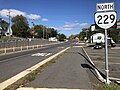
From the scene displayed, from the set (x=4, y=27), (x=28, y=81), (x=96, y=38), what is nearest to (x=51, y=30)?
(x=4, y=27)

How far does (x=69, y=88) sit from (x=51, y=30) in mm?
174597

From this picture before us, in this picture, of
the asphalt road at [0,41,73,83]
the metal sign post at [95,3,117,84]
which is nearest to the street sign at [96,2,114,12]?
the metal sign post at [95,3,117,84]

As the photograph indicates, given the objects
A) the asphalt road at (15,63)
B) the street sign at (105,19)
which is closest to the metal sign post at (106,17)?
the street sign at (105,19)

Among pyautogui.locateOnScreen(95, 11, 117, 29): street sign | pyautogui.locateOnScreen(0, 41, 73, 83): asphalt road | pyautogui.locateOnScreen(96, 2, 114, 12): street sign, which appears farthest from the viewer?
pyautogui.locateOnScreen(0, 41, 73, 83): asphalt road

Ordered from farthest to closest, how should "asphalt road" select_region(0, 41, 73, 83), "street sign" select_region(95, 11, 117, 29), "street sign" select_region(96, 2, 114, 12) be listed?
"asphalt road" select_region(0, 41, 73, 83)
"street sign" select_region(96, 2, 114, 12)
"street sign" select_region(95, 11, 117, 29)

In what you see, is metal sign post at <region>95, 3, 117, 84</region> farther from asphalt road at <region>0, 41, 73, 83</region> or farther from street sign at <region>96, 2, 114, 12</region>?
asphalt road at <region>0, 41, 73, 83</region>

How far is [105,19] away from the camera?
8.86 m

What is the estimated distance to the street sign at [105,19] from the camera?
8.72 m

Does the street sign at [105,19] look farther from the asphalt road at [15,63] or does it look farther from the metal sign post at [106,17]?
the asphalt road at [15,63]

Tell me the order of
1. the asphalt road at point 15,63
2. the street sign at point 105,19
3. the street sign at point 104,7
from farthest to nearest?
the asphalt road at point 15,63 < the street sign at point 104,7 < the street sign at point 105,19

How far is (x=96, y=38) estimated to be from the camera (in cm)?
10069

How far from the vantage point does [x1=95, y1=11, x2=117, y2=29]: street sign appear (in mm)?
8719

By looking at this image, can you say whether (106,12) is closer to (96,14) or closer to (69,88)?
(96,14)

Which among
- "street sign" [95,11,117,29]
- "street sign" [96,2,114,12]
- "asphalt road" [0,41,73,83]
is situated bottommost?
"asphalt road" [0,41,73,83]
